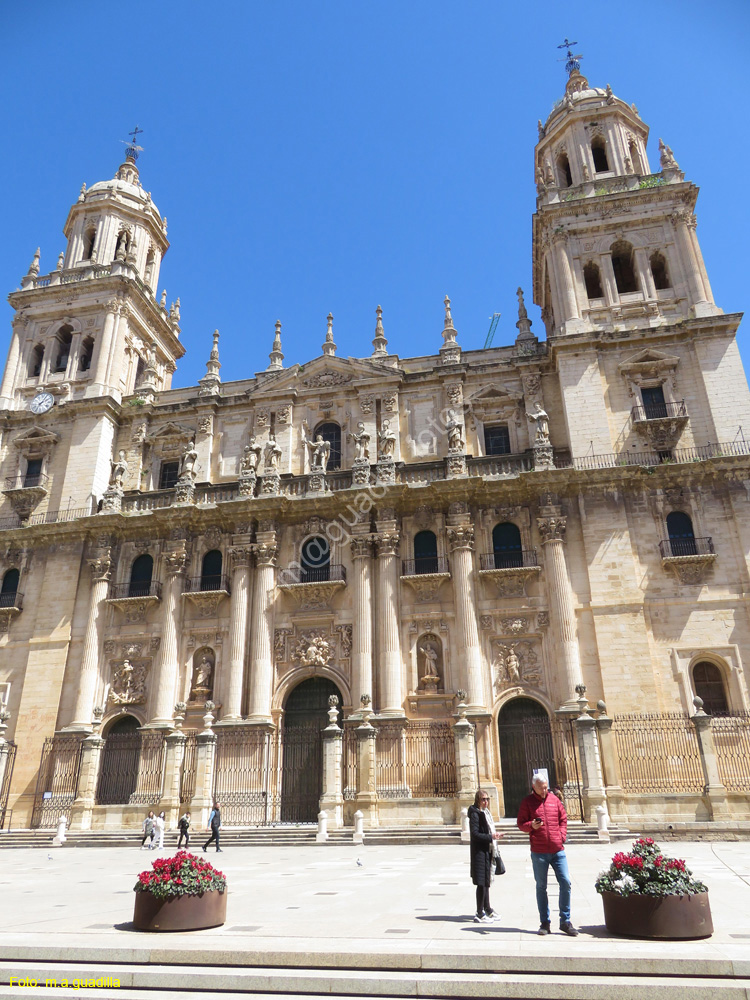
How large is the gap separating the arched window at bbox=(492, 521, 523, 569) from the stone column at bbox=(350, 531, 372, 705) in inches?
176

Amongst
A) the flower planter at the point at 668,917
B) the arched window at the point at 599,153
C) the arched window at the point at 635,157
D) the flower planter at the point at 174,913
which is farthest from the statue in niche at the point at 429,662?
the arched window at the point at 599,153

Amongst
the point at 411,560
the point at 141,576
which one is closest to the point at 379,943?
the point at 411,560

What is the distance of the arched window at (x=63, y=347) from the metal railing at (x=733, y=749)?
1178 inches

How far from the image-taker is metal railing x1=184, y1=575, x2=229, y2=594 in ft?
89.2

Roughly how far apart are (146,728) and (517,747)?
12.2m

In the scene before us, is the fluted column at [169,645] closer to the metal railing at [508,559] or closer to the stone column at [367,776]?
the stone column at [367,776]

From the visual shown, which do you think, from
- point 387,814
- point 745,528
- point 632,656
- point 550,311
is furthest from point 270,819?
point 550,311

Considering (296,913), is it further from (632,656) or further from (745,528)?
(745,528)

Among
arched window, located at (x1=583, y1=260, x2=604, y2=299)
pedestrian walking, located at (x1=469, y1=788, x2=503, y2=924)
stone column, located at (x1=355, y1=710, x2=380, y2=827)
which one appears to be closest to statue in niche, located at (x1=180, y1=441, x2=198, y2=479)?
stone column, located at (x1=355, y1=710, x2=380, y2=827)

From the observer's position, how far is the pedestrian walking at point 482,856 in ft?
25.2

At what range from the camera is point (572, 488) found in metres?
25.6

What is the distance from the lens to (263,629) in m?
25.8

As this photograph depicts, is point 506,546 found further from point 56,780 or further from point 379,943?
point 379,943

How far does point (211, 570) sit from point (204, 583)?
59cm
